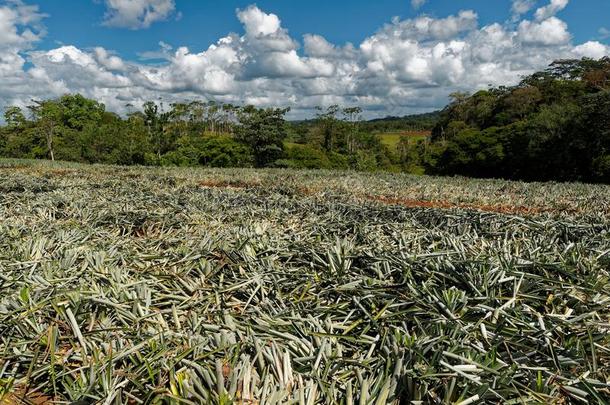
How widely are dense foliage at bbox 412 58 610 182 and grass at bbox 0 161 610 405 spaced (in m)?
41.1

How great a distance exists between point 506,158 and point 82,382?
177 feet

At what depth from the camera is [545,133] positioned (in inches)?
1658

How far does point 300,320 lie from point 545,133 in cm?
4782

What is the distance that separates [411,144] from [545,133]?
184 ft

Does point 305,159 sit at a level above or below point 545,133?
below

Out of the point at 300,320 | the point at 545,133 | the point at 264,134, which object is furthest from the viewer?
the point at 264,134

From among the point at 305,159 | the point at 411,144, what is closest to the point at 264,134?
the point at 305,159

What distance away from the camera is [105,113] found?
104750 mm

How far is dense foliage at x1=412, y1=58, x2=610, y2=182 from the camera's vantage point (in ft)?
125

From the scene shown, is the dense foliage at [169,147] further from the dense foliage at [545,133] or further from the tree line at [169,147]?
the dense foliage at [545,133]

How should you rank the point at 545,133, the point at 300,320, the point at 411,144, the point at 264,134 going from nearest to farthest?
the point at 300,320
the point at 545,133
the point at 264,134
the point at 411,144

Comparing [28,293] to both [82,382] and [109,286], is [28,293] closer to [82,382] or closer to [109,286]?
[109,286]

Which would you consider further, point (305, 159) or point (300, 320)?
point (305, 159)

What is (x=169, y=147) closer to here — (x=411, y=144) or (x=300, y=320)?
(x=411, y=144)
